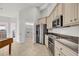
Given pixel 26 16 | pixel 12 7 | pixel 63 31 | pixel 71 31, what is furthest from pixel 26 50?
pixel 63 31

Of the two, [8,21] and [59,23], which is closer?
[8,21]

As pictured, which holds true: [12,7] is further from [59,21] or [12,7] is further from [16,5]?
[59,21]

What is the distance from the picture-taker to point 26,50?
208 cm

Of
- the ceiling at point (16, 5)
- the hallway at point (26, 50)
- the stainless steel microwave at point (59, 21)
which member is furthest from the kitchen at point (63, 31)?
the ceiling at point (16, 5)

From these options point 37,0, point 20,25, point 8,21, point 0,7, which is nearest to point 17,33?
point 20,25

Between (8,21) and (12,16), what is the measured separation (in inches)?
5.3

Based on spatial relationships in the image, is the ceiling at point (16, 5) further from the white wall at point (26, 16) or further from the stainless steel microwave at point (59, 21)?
the stainless steel microwave at point (59, 21)

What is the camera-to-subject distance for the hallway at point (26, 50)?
6.43 ft

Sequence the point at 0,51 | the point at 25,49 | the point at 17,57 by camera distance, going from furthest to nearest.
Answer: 1. the point at 25,49
2. the point at 0,51
3. the point at 17,57

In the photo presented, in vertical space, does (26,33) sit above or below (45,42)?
above

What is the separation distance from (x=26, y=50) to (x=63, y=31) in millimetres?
1161

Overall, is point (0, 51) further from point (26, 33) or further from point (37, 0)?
point (37, 0)

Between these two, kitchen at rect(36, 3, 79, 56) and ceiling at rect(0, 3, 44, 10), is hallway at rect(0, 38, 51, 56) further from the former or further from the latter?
ceiling at rect(0, 3, 44, 10)

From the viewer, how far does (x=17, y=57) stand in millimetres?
1836
